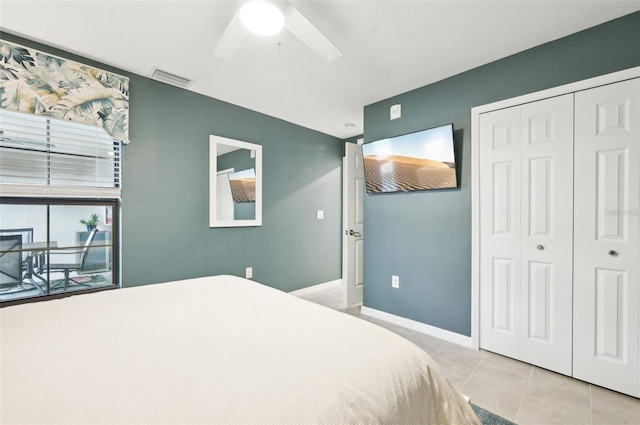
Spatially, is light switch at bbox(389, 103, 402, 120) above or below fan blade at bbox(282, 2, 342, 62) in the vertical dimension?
above

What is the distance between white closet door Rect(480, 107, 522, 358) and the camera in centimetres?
220

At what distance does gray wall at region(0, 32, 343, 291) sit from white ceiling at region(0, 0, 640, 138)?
0.29 metres

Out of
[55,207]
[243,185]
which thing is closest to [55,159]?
[55,207]

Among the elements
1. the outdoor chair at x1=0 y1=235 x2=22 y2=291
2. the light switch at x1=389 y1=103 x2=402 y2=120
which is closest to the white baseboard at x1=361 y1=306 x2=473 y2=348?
the light switch at x1=389 y1=103 x2=402 y2=120

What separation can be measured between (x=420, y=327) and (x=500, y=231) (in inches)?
46.9

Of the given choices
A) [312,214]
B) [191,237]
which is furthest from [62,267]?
[312,214]

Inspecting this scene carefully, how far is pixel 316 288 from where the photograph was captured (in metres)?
4.14

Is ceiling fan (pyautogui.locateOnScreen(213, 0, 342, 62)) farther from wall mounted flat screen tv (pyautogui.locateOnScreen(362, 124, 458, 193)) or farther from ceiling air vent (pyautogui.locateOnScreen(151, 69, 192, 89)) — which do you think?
wall mounted flat screen tv (pyautogui.locateOnScreen(362, 124, 458, 193))

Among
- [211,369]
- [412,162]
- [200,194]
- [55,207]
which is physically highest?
[412,162]

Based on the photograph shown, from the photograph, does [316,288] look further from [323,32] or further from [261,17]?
[261,17]

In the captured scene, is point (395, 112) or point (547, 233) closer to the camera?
point (547, 233)

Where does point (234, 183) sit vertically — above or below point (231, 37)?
below

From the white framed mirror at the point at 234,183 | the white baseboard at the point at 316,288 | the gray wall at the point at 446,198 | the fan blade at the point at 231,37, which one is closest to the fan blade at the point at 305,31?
the fan blade at the point at 231,37

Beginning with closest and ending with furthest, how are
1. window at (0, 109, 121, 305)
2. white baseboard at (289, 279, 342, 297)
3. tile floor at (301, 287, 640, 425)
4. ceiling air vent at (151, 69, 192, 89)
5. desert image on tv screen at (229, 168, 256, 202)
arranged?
tile floor at (301, 287, 640, 425) → window at (0, 109, 121, 305) → ceiling air vent at (151, 69, 192, 89) → desert image on tv screen at (229, 168, 256, 202) → white baseboard at (289, 279, 342, 297)
